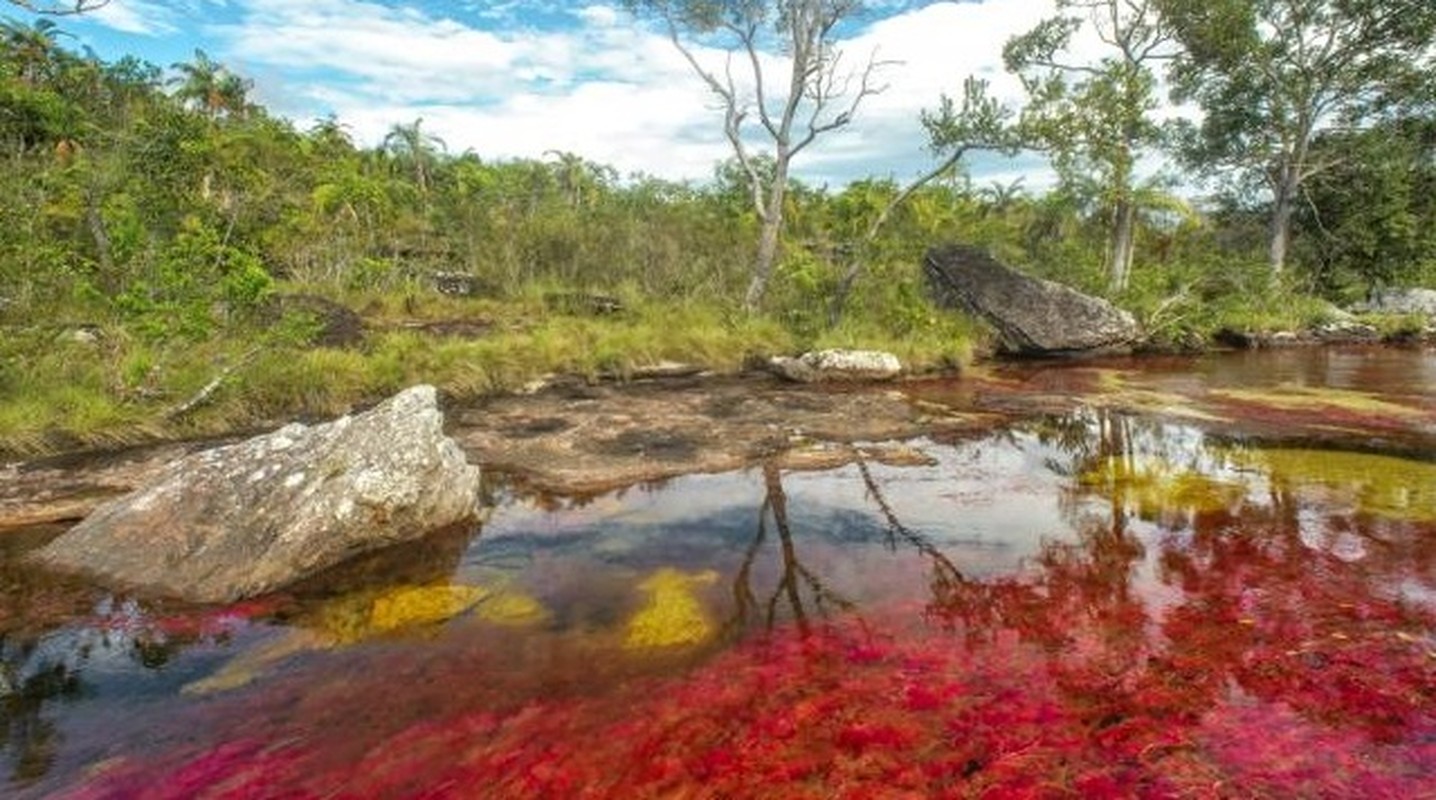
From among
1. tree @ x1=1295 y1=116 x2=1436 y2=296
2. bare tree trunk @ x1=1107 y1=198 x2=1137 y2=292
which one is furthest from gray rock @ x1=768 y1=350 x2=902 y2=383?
tree @ x1=1295 y1=116 x2=1436 y2=296

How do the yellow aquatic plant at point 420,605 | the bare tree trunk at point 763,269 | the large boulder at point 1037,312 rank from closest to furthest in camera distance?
the yellow aquatic plant at point 420,605 < the bare tree trunk at point 763,269 < the large boulder at point 1037,312

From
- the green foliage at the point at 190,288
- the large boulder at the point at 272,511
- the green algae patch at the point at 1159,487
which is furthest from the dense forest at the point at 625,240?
the green algae patch at the point at 1159,487

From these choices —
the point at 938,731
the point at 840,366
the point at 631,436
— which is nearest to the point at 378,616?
the point at 938,731

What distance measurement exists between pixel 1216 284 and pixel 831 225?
11.6m

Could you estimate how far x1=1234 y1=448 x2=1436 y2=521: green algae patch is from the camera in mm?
7551

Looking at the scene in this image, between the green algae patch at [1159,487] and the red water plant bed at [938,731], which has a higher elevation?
the green algae patch at [1159,487]

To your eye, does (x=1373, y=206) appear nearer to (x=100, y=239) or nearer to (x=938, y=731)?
(x=938, y=731)

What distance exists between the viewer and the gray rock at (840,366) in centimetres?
1493

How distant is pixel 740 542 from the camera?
6.94 meters

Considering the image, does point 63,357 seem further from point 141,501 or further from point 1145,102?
point 1145,102

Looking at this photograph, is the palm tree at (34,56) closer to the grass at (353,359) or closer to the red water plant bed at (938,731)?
the grass at (353,359)

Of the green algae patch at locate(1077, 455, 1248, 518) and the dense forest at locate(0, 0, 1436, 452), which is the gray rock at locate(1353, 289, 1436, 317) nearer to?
the dense forest at locate(0, 0, 1436, 452)

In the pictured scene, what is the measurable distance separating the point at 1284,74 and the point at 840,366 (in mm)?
20677

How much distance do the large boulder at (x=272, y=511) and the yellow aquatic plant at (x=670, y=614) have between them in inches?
93.2
